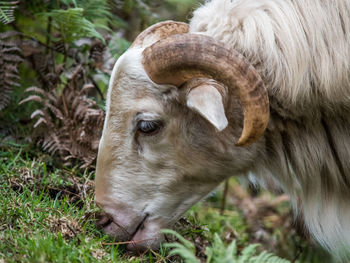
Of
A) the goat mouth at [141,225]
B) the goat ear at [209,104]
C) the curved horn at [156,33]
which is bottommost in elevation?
the goat mouth at [141,225]

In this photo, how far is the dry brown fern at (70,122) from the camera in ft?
15.8

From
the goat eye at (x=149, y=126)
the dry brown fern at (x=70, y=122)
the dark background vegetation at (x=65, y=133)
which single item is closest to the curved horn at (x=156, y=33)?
the dark background vegetation at (x=65, y=133)

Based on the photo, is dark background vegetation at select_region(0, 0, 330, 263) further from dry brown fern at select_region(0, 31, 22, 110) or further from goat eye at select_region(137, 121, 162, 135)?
goat eye at select_region(137, 121, 162, 135)

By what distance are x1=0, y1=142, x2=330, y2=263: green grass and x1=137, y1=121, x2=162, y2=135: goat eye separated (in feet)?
2.30

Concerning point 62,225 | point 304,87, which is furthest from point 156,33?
point 62,225

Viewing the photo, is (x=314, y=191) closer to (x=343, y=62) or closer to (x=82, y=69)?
(x=343, y=62)

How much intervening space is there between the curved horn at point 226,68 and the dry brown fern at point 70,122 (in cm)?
168

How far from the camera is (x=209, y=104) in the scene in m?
3.30

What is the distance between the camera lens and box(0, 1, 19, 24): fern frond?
188 inches

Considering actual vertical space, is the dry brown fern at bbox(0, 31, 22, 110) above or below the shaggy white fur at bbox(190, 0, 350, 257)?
below

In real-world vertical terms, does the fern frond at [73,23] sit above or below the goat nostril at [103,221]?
above

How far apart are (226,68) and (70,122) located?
219 centimetres

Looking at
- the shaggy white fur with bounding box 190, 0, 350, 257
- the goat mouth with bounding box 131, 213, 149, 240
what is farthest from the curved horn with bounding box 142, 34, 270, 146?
the goat mouth with bounding box 131, 213, 149, 240

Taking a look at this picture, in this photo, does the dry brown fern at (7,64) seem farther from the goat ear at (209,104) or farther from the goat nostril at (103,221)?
the goat ear at (209,104)
